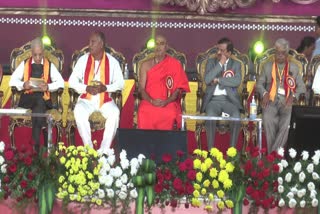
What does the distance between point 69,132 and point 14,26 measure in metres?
2.66

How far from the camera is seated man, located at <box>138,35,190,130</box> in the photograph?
10984 millimetres

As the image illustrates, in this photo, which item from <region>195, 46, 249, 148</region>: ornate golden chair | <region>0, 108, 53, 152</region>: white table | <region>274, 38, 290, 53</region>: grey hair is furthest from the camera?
<region>195, 46, 249, 148</region>: ornate golden chair

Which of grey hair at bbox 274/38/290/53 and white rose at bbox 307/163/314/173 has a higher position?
grey hair at bbox 274/38/290/53

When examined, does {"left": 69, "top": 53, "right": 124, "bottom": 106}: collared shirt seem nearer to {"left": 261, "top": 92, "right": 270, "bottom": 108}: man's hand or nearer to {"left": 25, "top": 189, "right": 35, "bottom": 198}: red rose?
{"left": 261, "top": 92, "right": 270, "bottom": 108}: man's hand

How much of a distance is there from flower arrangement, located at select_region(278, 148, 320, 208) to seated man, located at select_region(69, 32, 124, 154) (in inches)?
157

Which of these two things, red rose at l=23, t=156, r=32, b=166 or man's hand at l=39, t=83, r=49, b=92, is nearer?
red rose at l=23, t=156, r=32, b=166

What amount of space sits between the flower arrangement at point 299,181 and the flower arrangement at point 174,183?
0.56m

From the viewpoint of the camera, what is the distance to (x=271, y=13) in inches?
527

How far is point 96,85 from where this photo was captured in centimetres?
1088

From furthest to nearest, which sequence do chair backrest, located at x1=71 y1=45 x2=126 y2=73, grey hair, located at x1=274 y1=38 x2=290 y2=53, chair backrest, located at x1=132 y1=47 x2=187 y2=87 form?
chair backrest, located at x1=71 y1=45 x2=126 y2=73
chair backrest, located at x1=132 y1=47 x2=187 y2=87
grey hair, located at x1=274 y1=38 x2=290 y2=53

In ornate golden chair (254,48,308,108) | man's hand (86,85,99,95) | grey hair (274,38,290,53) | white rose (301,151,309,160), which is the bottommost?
white rose (301,151,309,160)

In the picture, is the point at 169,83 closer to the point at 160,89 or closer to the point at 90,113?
the point at 160,89

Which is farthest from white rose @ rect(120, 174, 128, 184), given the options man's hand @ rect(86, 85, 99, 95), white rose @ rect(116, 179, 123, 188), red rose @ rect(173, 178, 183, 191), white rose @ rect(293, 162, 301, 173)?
man's hand @ rect(86, 85, 99, 95)

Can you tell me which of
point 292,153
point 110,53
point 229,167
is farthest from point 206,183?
point 110,53
